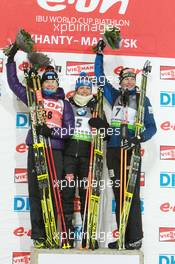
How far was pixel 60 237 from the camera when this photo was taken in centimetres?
308

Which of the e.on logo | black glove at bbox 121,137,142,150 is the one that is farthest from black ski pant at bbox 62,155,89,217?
the e.on logo

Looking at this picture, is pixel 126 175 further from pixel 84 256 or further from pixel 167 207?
pixel 84 256

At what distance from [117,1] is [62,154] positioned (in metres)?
1.15

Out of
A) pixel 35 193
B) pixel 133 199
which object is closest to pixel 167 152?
pixel 133 199

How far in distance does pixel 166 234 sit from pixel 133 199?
422mm

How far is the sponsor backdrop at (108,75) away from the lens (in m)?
3.27

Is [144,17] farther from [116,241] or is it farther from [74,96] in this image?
[116,241]

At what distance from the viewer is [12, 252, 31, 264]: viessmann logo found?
3242 millimetres

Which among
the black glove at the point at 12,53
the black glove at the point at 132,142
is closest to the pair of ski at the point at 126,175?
the black glove at the point at 132,142

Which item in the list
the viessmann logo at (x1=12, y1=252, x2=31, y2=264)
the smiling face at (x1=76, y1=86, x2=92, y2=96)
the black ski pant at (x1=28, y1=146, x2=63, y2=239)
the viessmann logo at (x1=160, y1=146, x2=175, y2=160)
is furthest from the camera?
the viessmann logo at (x1=160, y1=146, x2=175, y2=160)

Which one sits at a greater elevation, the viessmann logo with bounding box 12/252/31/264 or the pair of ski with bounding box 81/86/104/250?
the pair of ski with bounding box 81/86/104/250

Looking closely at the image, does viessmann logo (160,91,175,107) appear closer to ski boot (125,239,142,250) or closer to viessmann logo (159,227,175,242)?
viessmann logo (159,227,175,242)

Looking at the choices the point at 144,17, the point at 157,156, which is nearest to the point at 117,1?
the point at 144,17

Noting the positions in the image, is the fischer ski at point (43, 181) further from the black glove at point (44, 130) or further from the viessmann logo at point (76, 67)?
the viessmann logo at point (76, 67)
